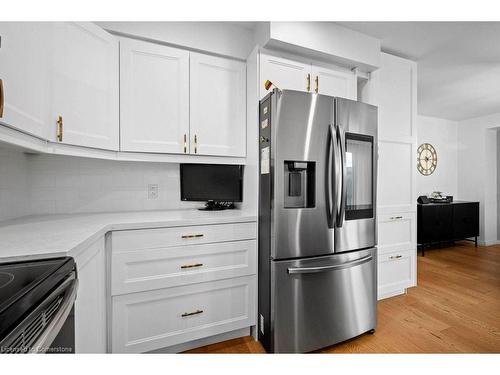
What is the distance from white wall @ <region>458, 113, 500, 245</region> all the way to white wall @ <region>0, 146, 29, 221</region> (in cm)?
671

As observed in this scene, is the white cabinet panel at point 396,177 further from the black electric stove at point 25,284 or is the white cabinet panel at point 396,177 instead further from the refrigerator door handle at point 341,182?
the black electric stove at point 25,284

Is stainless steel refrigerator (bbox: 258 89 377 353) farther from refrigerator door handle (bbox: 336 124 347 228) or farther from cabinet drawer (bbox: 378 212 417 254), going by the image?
cabinet drawer (bbox: 378 212 417 254)

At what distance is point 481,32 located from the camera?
2070mm

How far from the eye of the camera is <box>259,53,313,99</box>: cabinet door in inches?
70.0

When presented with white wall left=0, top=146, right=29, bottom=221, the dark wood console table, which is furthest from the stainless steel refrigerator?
the dark wood console table

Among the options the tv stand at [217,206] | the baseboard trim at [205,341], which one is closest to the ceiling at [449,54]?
the tv stand at [217,206]

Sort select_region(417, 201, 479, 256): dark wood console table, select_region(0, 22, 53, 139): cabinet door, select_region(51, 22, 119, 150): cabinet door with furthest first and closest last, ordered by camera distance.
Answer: select_region(417, 201, 479, 256): dark wood console table < select_region(51, 22, 119, 150): cabinet door < select_region(0, 22, 53, 139): cabinet door

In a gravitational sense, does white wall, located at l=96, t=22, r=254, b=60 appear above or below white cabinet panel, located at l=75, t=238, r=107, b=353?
above

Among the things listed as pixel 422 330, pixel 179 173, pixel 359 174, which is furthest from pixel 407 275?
pixel 179 173

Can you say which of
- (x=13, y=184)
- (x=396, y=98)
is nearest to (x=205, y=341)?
(x=13, y=184)

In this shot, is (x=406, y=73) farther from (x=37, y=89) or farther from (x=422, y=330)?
(x=37, y=89)

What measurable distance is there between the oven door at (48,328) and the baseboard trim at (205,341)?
94 cm

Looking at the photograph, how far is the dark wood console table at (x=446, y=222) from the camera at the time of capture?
3805 mm

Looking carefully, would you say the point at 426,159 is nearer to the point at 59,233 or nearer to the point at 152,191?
the point at 152,191
